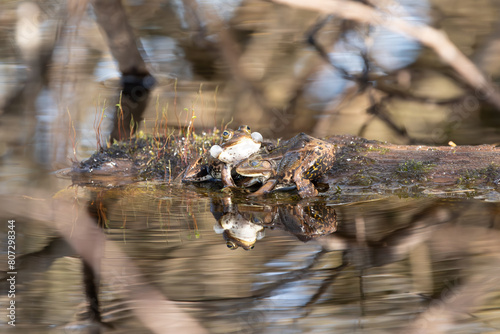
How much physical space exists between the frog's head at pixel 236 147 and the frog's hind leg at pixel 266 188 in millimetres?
319

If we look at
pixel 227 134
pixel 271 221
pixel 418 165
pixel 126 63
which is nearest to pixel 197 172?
pixel 227 134

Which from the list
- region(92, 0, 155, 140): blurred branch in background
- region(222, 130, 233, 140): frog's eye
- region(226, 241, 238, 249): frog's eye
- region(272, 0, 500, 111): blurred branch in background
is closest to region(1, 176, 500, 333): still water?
region(226, 241, 238, 249): frog's eye

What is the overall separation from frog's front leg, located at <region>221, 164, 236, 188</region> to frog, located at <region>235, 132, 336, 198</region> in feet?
A: 0.38

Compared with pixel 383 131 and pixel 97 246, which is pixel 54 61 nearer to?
pixel 383 131

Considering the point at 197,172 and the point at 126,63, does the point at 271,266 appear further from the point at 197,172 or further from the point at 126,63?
the point at 126,63

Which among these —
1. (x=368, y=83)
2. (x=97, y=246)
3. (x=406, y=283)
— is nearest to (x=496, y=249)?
(x=406, y=283)

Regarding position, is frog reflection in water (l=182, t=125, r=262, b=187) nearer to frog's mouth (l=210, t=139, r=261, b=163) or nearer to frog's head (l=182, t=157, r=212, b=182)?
frog's mouth (l=210, t=139, r=261, b=163)

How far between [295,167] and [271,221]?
734 millimetres

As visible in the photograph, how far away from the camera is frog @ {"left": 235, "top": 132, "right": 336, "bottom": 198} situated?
3.78m

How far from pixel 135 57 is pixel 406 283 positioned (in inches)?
303

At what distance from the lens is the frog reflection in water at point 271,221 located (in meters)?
2.89

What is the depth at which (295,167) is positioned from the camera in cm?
379

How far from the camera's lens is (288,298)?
2.13 m

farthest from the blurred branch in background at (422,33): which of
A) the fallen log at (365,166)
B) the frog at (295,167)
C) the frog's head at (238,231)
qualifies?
the frog's head at (238,231)
